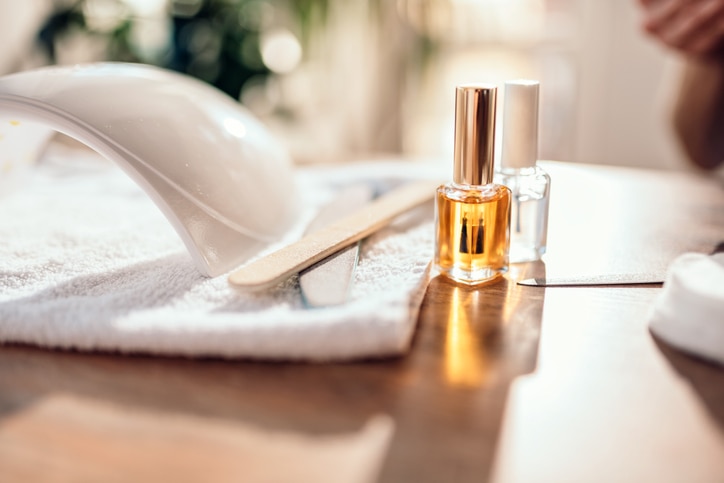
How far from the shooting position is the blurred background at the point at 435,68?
145cm

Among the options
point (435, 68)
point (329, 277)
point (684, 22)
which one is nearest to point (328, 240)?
point (329, 277)

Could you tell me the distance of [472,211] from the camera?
1.33ft

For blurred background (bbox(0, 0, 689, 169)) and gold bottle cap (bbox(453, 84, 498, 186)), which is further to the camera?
blurred background (bbox(0, 0, 689, 169))

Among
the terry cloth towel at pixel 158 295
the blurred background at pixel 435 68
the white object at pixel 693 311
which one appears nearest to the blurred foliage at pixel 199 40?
the blurred background at pixel 435 68

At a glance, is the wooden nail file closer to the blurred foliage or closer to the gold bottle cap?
the gold bottle cap

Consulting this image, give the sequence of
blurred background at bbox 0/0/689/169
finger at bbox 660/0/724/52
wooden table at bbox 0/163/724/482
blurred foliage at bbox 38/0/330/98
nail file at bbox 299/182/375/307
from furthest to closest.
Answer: blurred background at bbox 0/0/689/169, blurred foliage at bbox 38/0/330/98, finger at bbox 660/0/724/52, nail file at bbox 299/182/375/307, wooden table at bbox 0/163/724/482

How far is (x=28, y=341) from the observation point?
335mm

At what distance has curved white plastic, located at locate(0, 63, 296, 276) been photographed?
40 cm

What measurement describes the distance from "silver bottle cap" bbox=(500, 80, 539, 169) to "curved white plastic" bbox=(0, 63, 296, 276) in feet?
0.57

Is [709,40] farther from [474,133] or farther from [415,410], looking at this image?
[415,410]

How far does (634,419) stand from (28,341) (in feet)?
0.92

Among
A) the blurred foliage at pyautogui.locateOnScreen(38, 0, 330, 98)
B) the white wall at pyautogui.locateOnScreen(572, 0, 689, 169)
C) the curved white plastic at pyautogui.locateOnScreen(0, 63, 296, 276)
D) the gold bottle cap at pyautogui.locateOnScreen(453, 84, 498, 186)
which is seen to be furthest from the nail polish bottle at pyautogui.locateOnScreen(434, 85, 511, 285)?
the white wall at pyautogui.locateOnScreen(572, 0, 689, 169)

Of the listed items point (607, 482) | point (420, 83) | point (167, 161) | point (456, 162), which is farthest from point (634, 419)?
point (420, 83)

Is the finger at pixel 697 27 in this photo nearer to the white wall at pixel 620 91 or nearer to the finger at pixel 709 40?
the finger at pixel 709 40
